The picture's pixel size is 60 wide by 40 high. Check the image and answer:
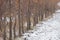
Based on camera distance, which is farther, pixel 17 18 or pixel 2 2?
pixel 17 18

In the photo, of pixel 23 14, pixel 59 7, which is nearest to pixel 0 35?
pixel 23 14

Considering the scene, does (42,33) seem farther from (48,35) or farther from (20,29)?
(20,29)

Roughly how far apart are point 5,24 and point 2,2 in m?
0.76

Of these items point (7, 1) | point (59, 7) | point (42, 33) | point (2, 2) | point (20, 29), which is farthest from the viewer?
point (59, 7)

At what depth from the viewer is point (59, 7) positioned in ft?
76.4

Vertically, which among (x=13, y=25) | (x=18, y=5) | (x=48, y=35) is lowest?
(x=48, y=35)

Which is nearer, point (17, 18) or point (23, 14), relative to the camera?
point (17, 18)

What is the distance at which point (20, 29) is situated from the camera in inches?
340

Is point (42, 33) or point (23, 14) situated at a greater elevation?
point (23, 14)

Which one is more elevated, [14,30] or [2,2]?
[2,2]

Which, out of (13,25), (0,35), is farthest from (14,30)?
(0,35)

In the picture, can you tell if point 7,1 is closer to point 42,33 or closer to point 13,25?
point 13,25

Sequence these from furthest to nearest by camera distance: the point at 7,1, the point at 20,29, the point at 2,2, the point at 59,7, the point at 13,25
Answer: the point at 59,7
the point at 20,29
the point at 13,25
the point at 7,1
the point at 2,2

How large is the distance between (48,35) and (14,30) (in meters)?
1.60
